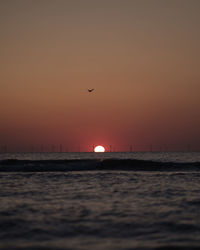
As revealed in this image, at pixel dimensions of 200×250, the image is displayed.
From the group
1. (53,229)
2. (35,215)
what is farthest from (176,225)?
(35,215)

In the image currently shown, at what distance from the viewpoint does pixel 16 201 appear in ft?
40.2

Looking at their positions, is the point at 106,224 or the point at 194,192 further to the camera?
Result: the point at 194,192

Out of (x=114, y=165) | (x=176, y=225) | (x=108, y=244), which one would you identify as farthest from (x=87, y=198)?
(x=114, y=165)

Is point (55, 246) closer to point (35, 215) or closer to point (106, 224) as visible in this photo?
point (106, 224)

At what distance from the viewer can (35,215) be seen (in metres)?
9.72

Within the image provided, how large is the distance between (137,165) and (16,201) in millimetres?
32901

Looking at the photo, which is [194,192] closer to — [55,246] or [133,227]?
[133,227]

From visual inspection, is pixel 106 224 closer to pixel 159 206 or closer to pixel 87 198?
pixel 159 206

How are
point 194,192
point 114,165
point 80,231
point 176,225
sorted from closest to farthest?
point 80,231 → point 176,225 → point 194,192 → point 114,165

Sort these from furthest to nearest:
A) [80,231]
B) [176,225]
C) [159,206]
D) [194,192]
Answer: [194,192] → [159,206] → [176,225] → [80,231]

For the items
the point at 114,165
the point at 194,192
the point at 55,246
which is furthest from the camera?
the point at 114,165

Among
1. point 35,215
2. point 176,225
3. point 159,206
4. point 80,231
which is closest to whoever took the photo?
point 80,231

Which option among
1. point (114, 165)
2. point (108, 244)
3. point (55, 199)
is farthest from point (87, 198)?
point (114, 165)

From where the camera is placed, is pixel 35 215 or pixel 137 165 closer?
pixel 35 215
